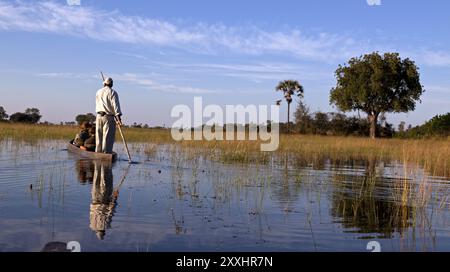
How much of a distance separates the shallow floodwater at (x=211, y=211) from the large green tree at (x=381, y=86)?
36.8 m

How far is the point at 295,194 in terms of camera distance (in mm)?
9539

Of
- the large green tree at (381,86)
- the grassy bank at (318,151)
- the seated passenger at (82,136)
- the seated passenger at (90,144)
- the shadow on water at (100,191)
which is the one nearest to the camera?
the shadow on water at (100,191)

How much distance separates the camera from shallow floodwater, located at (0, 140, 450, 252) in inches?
226

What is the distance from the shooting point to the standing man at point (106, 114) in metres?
14.4

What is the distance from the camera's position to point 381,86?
47344 mm

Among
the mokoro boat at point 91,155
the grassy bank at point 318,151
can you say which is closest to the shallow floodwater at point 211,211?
the mokoro boat at point 91,155

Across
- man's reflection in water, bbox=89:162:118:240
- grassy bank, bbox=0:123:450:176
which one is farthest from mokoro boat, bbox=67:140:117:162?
grassy bank, bbox=0:123:450:176

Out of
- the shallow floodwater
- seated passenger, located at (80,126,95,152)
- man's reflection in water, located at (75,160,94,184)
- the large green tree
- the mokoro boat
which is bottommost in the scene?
the shallow floodwater

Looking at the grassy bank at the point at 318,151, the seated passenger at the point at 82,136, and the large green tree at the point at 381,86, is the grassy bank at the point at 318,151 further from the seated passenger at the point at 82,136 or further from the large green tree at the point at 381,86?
the large green tree at the point at 381,86

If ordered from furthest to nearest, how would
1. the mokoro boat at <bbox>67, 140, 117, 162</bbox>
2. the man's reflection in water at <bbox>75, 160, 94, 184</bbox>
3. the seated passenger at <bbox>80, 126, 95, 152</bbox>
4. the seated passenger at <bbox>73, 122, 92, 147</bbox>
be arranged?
the seated passenger at <bbox>73, 122, 92, 147</bbox>, the seated passenger at <bbox>80, 126, 95, 152</bbox>, the mokoro boat at <bbox>67, 140, 117, 162</bbox>, the man's reflection in water at <bbox>75, 160, 94, 184</bbox>

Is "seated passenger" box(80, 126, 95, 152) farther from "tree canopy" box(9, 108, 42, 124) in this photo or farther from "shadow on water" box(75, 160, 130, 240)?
"tree canopy" box(9, 108, 42, 124)

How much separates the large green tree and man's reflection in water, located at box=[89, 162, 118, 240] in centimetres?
4016

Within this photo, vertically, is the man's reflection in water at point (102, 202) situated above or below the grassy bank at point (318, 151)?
below
